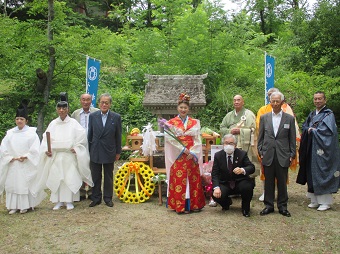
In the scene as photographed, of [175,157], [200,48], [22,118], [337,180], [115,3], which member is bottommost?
[337,180]

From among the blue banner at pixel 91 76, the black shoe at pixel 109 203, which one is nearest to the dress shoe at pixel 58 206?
the black shoe at pixel 109 203

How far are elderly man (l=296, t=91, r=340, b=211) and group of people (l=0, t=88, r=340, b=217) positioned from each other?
15 mm

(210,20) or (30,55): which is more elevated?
(210,20)

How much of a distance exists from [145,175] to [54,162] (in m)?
1.56

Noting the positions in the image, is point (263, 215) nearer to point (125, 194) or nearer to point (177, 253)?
point (177, 253)

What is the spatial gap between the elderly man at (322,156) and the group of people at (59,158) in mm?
3166

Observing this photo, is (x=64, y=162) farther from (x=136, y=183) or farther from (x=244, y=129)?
(x=244, y=129)

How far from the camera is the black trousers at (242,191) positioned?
5.58 m

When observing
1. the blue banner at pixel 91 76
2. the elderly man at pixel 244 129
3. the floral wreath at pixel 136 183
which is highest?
the blue banner at pixel 91 76

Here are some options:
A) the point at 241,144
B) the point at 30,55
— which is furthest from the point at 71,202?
the point at 30,55

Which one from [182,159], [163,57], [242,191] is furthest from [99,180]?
[163,57]

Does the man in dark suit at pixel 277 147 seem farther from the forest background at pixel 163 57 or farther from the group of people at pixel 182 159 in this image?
the forest background at pixel 163 57

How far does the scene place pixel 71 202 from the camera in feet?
20.3

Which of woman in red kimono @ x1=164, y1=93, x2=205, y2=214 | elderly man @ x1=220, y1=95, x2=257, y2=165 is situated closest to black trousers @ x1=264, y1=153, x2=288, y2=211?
elderly man @ x1=220, y1=95, x2=257, y2=165
